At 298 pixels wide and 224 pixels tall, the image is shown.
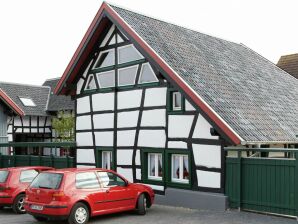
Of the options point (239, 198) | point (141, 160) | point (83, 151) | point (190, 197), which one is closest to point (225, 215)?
point (239, 198)

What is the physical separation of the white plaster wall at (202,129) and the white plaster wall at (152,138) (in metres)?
1.53

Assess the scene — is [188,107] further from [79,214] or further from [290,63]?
[290,63]

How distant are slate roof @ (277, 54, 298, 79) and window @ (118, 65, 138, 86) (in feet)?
53.3

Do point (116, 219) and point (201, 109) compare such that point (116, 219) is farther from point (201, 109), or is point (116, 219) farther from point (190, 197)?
point (201, 109)

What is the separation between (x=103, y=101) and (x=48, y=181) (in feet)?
22.6

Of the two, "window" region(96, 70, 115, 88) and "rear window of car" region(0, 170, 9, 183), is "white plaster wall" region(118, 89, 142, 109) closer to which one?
"window" region(96, 70, 115, 88)

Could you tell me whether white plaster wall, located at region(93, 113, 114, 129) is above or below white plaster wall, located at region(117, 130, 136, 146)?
above

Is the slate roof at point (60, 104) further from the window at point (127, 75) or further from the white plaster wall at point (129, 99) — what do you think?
the white plaster wall at point (129, 99)

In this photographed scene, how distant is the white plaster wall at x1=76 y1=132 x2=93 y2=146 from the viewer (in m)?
18.2

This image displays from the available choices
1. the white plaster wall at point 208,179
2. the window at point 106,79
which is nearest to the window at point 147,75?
the window at point 106,79

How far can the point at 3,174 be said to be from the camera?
1349 centimetres

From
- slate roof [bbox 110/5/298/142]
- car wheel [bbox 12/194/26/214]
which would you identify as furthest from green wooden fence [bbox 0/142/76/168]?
slate roof [bbox 110/5/298/142]

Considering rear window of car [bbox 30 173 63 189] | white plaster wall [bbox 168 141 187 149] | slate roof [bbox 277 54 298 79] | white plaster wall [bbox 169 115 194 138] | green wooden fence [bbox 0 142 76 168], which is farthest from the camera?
slate roof [bbox 277 54 298 79]

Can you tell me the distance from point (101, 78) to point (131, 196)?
6906 millimetres
